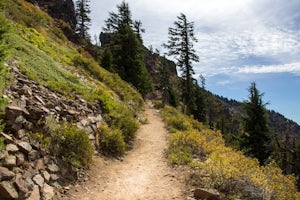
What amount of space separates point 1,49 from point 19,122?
2876 mm

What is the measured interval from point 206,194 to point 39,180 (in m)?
4.79

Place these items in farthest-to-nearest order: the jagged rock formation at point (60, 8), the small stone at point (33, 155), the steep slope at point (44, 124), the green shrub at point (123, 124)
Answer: the jagged rock formation at point (60, 8) < the green shrub at point (123, 124) < the small stone at point (33, 155) < the steep slope at point (44, 124)

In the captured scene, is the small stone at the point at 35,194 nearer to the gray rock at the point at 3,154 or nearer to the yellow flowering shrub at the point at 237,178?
the gray rock at the point at 3,154

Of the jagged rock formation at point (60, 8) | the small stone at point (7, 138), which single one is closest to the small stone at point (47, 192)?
the small stone at point (7, 138)

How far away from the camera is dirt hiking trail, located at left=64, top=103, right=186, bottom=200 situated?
8.77 m

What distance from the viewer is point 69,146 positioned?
9.92m

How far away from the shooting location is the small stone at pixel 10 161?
23.7 feet

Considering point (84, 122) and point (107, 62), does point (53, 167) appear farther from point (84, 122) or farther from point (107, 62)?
point (107, 62)

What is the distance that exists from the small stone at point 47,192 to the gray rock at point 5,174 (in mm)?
1087

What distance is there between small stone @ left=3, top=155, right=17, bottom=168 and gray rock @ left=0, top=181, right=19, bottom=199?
0.58 metres

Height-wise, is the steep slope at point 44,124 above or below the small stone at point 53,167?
above

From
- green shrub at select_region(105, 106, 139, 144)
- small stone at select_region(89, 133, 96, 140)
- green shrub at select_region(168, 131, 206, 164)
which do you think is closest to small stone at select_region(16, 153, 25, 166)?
small stone at select_region(89, 133, 96, 140)

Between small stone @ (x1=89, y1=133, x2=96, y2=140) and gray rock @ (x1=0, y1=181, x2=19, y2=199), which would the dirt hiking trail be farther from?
gray rock @ (x1=0, y1=181, x2=19, y2=199)

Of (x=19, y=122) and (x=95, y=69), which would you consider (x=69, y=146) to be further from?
(x=95, y=69)
